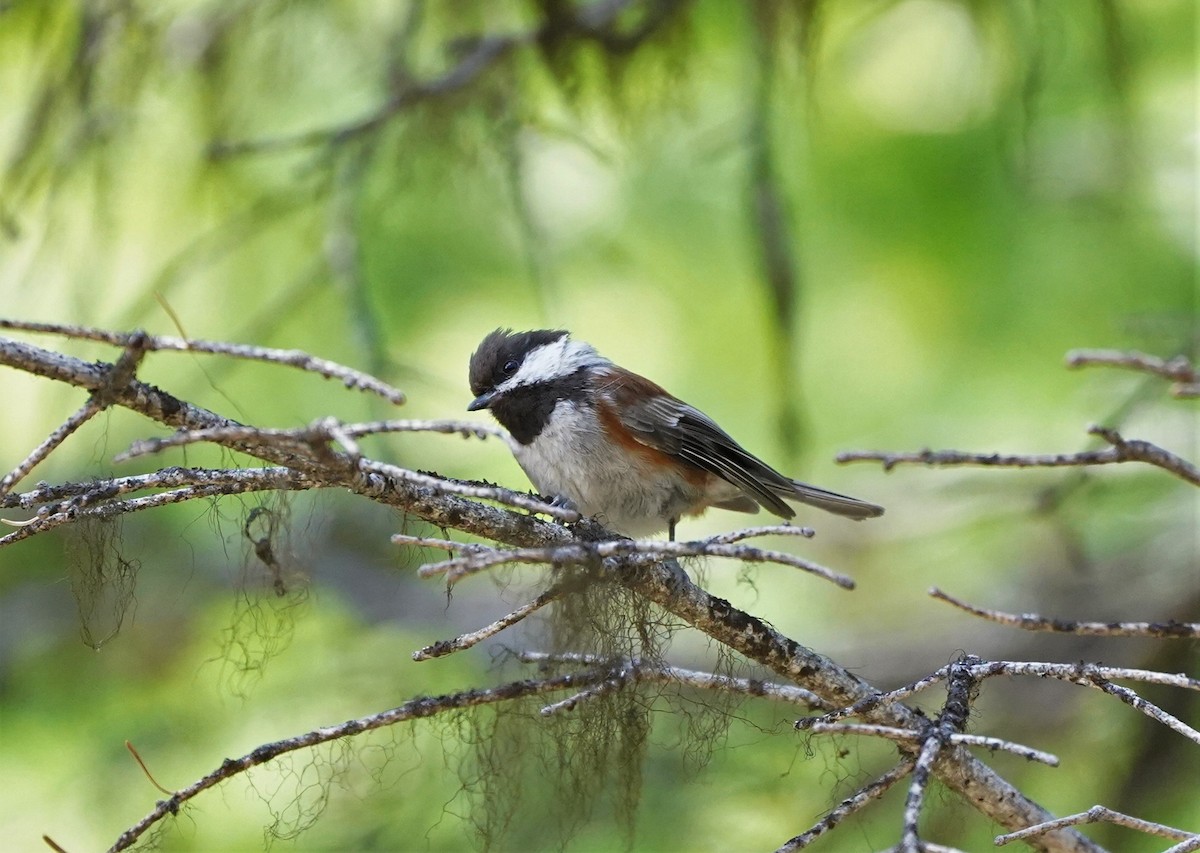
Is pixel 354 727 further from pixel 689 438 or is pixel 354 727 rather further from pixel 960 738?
pixel 689 438

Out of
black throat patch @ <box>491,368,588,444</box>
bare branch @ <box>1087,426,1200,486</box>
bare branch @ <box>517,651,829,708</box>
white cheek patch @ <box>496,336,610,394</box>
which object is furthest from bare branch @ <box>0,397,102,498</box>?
white cheek patch @ <box>496,336,610,394</box>

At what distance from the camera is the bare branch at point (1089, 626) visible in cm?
138

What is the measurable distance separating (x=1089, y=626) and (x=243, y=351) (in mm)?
997

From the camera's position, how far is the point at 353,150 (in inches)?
114

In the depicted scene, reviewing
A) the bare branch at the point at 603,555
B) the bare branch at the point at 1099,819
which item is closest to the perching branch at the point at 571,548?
the bare branch at the point at 603,555

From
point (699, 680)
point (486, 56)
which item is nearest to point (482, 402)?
point (486, 56)

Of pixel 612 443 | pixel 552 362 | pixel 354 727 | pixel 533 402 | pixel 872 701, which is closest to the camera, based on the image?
pixel 872 701

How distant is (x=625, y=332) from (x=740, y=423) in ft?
1.92

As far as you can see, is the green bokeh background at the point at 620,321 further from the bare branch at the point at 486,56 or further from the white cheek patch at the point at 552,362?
the white cheek patch at the point at 552,362

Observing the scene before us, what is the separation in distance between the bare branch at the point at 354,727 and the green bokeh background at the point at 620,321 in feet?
0.42

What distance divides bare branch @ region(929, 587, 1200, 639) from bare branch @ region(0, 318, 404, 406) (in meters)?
0.70

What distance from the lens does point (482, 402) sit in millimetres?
3080

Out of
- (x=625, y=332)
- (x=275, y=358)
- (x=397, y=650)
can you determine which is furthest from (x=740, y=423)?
(x=275, y=358)

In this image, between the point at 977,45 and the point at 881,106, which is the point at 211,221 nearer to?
the point at 977,45
